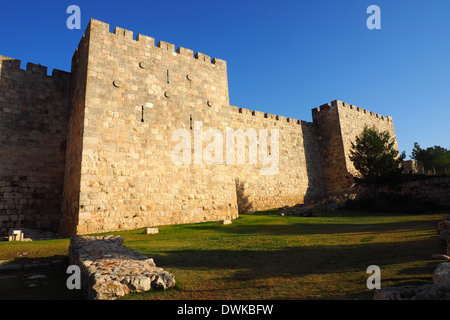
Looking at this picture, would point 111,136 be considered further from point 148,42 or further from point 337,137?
point 337,137

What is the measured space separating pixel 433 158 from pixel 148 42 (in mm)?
33922

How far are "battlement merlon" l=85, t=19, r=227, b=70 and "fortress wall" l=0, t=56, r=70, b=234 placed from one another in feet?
12.4

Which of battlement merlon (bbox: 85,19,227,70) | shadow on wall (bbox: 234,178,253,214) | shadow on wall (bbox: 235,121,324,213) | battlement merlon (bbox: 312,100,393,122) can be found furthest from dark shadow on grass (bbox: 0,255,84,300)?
battlement merlon (bbox: 312,100,393,122)

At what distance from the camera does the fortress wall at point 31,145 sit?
1226 cm

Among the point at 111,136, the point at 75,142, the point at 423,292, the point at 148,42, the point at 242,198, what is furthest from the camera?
the point at 242,198

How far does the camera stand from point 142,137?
40.2 feet

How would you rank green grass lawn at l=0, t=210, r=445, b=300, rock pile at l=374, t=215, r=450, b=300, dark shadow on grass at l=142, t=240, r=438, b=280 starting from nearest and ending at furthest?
rock pile at l=374, t=215, r=450, b=300 < green grass lawn at l=0, t=210, r=445, b=300 < dark shadow on grass at l=142, t=240, r=438, b=280

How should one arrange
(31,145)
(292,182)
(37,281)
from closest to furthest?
(37,281) → (31,145) → (292,182)

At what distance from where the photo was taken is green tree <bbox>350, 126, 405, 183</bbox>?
19.4 meters

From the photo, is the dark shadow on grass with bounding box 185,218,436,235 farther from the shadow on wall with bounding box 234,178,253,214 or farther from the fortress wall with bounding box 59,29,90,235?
the shadow on wall with bounding box 234,178,253,214

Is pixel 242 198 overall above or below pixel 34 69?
below

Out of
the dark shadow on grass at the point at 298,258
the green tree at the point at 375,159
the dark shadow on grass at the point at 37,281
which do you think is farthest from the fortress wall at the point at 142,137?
the green tree at the point at 375,159

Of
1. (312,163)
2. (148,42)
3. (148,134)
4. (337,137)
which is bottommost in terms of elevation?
(148,134)

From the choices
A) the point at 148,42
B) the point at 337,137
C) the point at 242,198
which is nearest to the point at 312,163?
the point at 337,137
